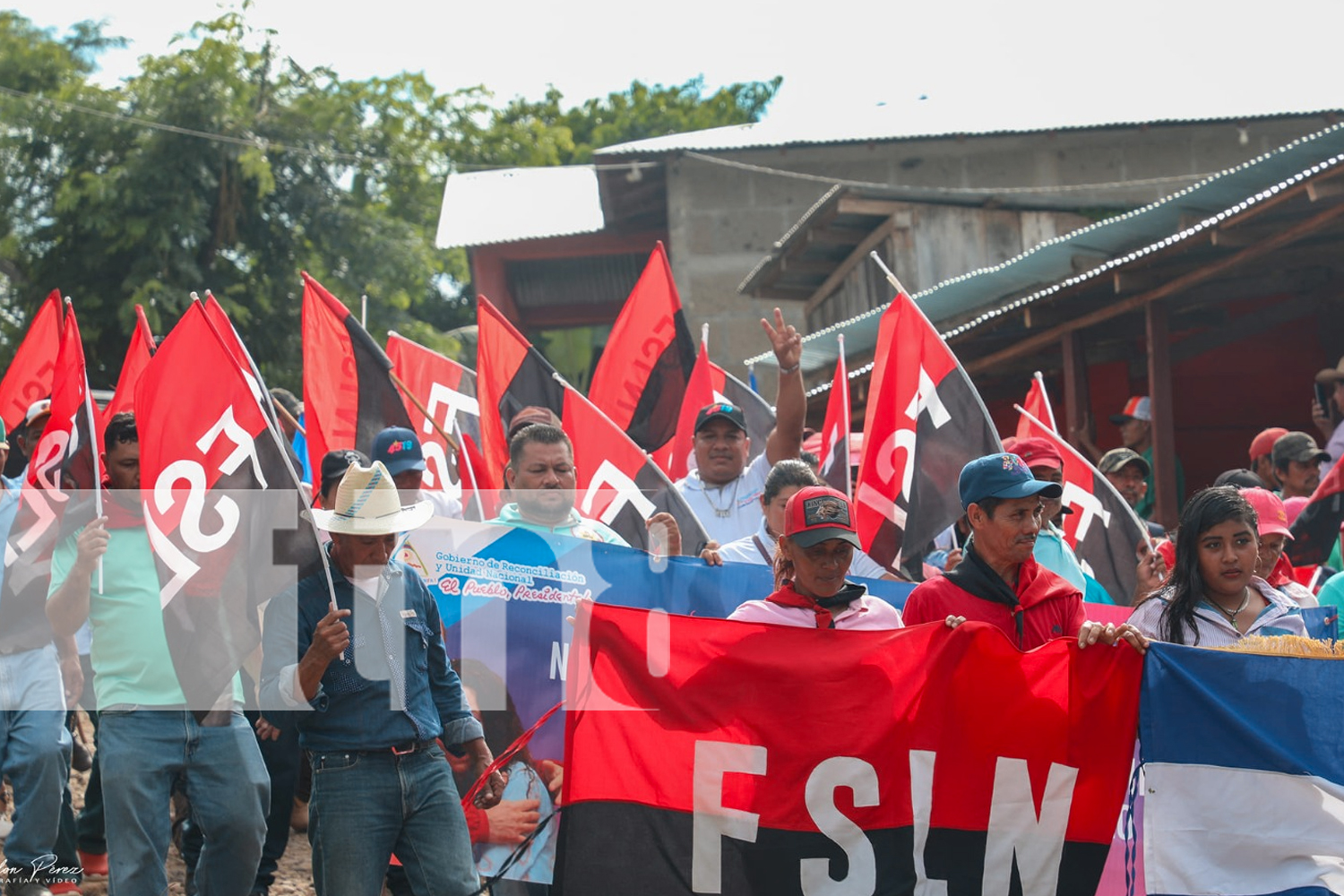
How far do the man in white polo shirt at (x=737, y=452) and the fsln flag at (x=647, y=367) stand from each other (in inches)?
67.2

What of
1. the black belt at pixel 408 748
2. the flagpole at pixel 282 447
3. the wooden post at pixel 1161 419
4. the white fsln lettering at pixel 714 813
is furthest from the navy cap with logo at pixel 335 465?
the wooden post at pixel 1161 419

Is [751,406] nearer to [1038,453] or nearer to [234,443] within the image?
[1038,453]

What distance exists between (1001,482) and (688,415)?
4580 mm

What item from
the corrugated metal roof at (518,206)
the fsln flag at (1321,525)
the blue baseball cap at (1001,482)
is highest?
the corrugated metal roof at (518,206)

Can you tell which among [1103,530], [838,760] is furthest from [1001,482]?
[1103,530]

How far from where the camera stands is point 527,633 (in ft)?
20.3

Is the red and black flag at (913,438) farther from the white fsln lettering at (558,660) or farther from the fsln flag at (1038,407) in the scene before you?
the fsln flag at (1038,407)

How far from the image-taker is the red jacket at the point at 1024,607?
4.93 meters

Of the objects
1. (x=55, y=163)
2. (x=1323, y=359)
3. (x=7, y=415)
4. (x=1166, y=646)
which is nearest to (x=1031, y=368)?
(x=1323, y=359)

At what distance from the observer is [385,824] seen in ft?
16.4

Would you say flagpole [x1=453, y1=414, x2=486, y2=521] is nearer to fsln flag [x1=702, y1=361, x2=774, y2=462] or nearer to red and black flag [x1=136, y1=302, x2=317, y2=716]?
fsln flag [x1=702, y1=361, x2=774, y2=462]

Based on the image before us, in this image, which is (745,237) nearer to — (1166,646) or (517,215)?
(517,215)

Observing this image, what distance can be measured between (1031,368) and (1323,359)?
8.23 ft

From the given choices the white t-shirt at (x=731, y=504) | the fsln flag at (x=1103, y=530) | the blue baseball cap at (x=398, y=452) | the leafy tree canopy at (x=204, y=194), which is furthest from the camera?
the leafy tree canopy at (x=204, y=194)
